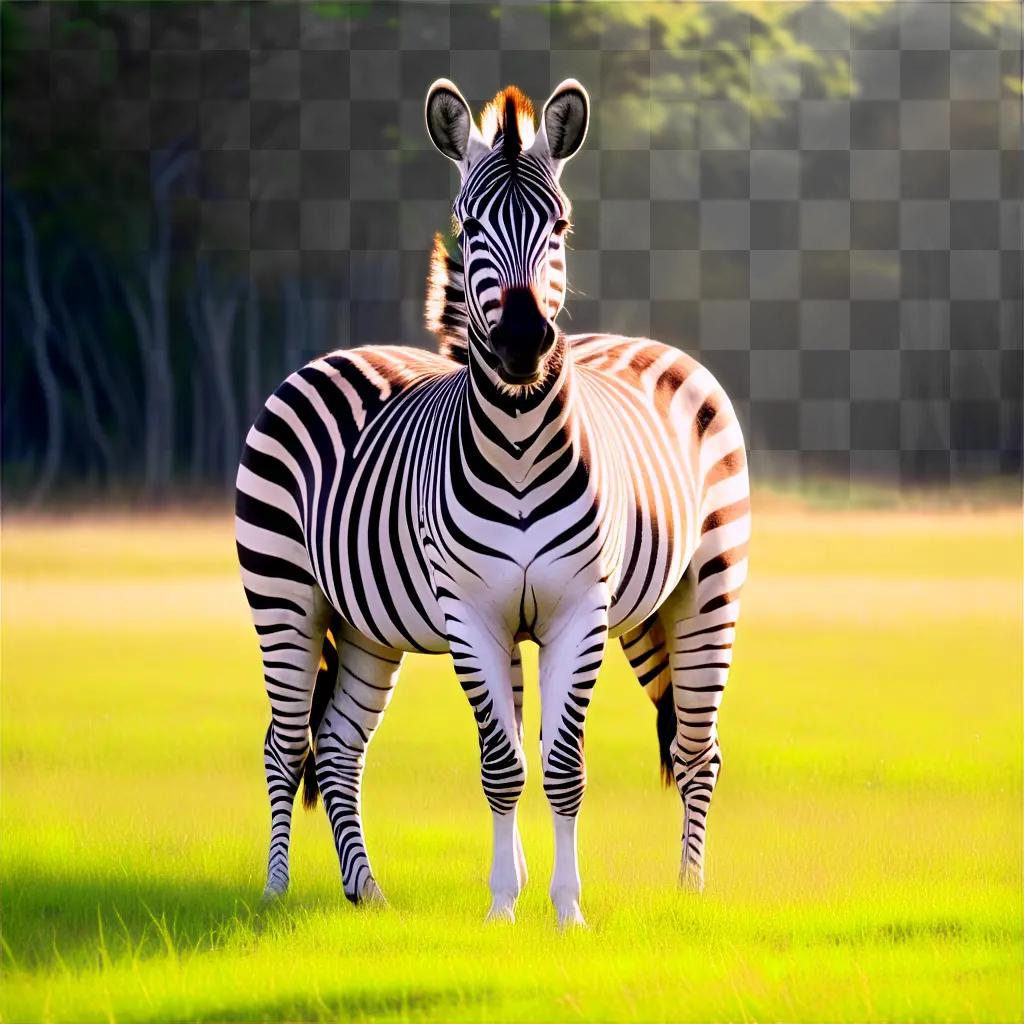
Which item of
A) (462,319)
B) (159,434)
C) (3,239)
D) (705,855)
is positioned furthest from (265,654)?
(3,239)

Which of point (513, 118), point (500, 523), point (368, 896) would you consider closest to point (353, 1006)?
point (368, 896)

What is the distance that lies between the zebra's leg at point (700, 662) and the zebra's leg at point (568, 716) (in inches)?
56.9

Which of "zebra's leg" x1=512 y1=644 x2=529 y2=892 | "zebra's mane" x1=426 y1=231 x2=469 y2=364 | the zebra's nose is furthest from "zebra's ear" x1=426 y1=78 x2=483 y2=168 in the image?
"zebra's leg" x1=512 y1=644 x2=529 y2=892

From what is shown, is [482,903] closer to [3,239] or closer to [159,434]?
[159,434]

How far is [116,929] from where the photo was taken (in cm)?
711

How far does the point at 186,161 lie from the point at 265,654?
1955cm

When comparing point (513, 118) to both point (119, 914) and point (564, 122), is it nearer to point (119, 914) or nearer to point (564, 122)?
point (564, 122)

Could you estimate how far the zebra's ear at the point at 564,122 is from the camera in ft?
19.9

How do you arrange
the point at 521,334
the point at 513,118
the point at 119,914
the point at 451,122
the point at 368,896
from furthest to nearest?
1. the point at 368,896
2. the point at 119,914
3. the point at 451,122
4. the point at 513,118
5. the point at 521,334

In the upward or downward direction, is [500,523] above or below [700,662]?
above

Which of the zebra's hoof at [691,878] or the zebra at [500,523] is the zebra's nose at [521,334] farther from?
the zebra's hoof at [691,878]

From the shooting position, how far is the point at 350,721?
26.3 ft

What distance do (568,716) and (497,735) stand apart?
0.34 m

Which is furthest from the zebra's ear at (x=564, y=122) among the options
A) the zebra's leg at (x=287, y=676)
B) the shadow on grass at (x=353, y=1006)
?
the shadow on grass at (x=353, y=1006)
